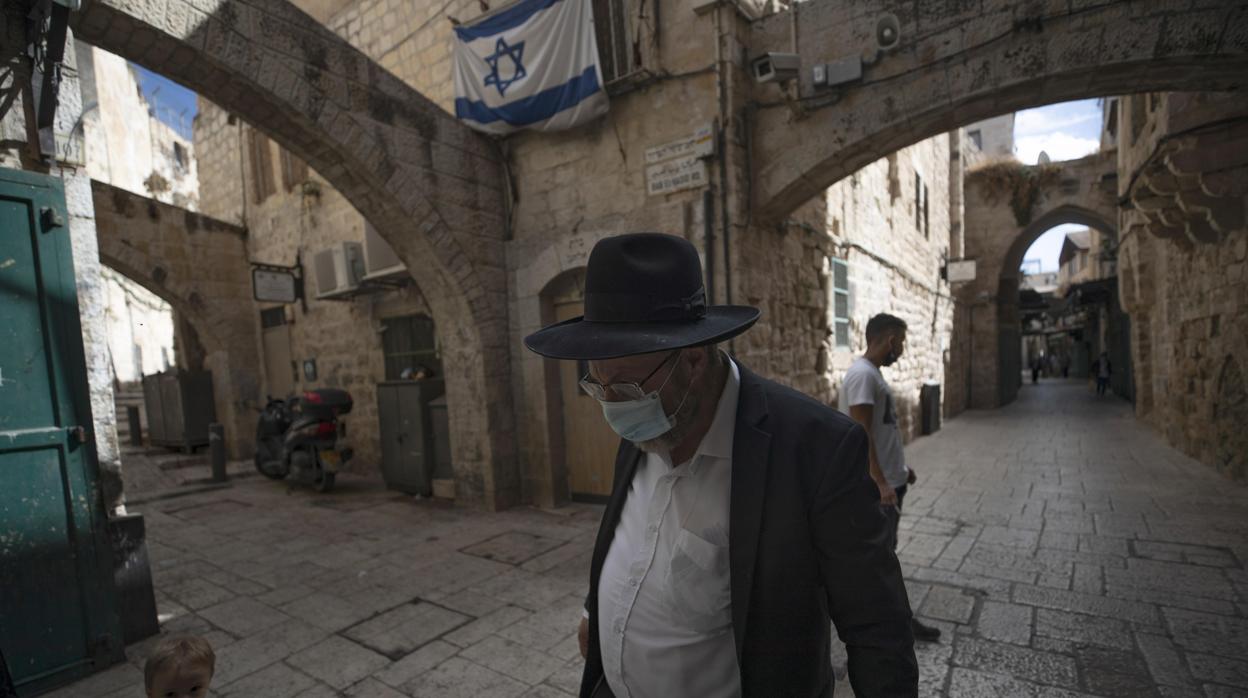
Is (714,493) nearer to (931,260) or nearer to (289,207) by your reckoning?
(289,207)

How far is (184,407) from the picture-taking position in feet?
34.9

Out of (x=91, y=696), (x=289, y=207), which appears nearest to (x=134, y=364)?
(x=289, y=207)

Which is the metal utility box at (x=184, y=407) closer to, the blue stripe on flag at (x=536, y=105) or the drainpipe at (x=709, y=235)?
the blue stripe on flag at (x=536, y=105)

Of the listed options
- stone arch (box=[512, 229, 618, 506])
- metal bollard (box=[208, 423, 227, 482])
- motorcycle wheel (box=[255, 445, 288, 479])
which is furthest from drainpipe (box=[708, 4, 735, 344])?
metal bollard (box=[208, 423, 227, 482])

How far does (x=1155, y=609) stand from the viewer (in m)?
3.28

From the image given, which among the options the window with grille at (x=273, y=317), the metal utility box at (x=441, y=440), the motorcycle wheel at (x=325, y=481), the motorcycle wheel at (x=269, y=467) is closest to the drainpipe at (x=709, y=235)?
the metal utility box at (x=441, y=440)

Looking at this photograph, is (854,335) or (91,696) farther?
(854,335)

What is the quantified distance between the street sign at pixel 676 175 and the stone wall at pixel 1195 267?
3944 millimetres

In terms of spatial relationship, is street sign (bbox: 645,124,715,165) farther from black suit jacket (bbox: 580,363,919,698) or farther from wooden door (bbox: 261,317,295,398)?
wooden door (bbox: 261,317,295,398)

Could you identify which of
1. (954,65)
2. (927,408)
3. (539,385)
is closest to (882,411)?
(954,65)

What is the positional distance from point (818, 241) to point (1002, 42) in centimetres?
282

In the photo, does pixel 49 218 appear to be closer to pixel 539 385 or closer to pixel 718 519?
pixel 718 519

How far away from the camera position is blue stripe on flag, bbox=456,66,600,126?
17.4 feet

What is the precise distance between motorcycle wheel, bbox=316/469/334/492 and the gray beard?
23.6 ft
